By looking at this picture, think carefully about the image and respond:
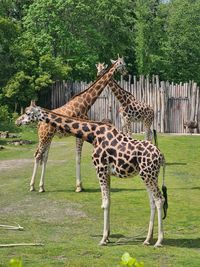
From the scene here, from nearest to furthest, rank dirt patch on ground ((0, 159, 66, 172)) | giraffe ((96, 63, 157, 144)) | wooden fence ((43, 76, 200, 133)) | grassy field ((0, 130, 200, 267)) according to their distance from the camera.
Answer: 1. grassy field ((0, 130, 200, 267))
2. dirt patch on ground ((0, 159, 66, 172))
3. giraffe ((96, 63, 157, 144))
4. wooden fence ((43, 76, 200, 133))

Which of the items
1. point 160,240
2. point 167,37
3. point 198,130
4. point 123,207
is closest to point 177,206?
point 123,207

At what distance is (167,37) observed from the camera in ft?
136

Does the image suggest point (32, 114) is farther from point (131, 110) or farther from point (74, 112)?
point (131, 110)

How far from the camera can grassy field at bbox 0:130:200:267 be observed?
8.62 metres

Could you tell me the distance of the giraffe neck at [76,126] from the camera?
973cm

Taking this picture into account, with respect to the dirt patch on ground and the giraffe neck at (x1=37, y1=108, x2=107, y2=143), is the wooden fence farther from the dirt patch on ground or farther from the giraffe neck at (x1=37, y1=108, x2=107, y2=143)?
the giraffe neck at (x1=37, y1=108, x2=107, y2=143)

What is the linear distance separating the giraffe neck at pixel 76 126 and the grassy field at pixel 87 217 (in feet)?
5.62

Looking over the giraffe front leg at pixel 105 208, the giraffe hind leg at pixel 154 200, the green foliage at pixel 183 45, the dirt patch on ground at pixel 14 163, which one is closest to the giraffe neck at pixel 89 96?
the dirt patch on ground at pixel 14 163

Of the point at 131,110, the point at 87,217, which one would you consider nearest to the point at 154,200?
the point at 87,217

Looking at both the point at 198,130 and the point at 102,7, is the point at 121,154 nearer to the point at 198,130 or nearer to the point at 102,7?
the point at 198,130

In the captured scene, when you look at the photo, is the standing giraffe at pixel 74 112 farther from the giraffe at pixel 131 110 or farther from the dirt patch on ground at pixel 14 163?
the giraffe at pixel 131 110

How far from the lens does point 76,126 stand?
9.95m

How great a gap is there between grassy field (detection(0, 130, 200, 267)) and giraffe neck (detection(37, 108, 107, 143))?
1.71 meters

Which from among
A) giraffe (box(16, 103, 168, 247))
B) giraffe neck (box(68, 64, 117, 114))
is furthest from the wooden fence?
giraffe (box(16, 103, 168, 247))
